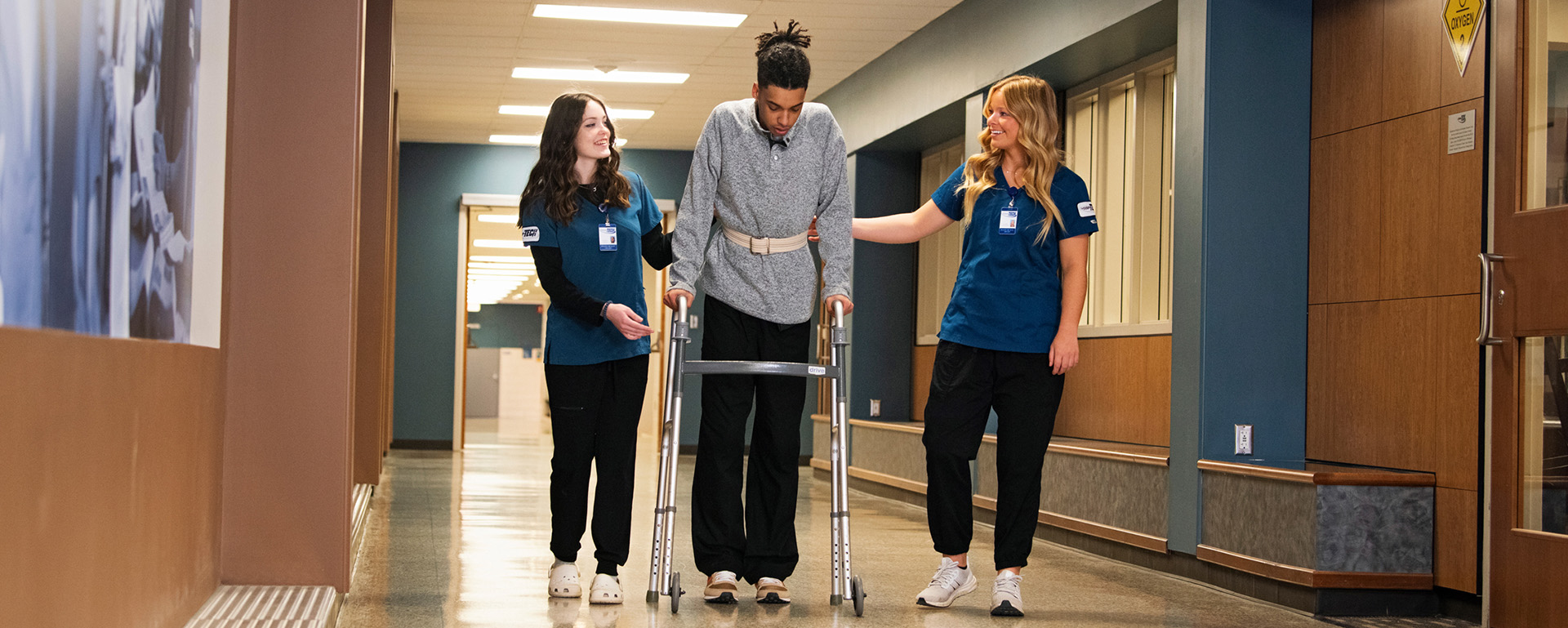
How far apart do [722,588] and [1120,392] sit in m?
2.99

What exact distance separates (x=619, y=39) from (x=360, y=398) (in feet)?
9.01

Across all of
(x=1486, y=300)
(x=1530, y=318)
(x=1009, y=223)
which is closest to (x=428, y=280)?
(x=1009, y=223)

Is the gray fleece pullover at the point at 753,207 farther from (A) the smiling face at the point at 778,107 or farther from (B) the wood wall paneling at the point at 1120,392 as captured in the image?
(B) the wood wall paneling at the point at 1120,392

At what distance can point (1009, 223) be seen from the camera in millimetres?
3311

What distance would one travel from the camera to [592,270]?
322cm

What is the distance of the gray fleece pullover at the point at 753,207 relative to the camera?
3104 mm

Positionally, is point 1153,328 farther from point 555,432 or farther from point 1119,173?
point 555,432

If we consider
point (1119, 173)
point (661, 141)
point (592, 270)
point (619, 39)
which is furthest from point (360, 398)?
point (661, 141)

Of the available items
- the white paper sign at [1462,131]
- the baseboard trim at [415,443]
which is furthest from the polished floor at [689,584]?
the baseboard trim at [415,443]

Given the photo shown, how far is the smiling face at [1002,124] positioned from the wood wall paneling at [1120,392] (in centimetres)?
207

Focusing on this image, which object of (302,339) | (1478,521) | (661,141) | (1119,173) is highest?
(661,141)

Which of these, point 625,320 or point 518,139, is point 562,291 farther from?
point 518,139

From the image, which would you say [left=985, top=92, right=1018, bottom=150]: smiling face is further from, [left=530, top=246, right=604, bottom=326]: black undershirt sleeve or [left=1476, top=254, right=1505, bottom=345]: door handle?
[left=1476, top=254, right=1505, bottom=345]: door handle

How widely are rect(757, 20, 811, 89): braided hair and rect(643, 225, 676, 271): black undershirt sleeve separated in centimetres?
53
